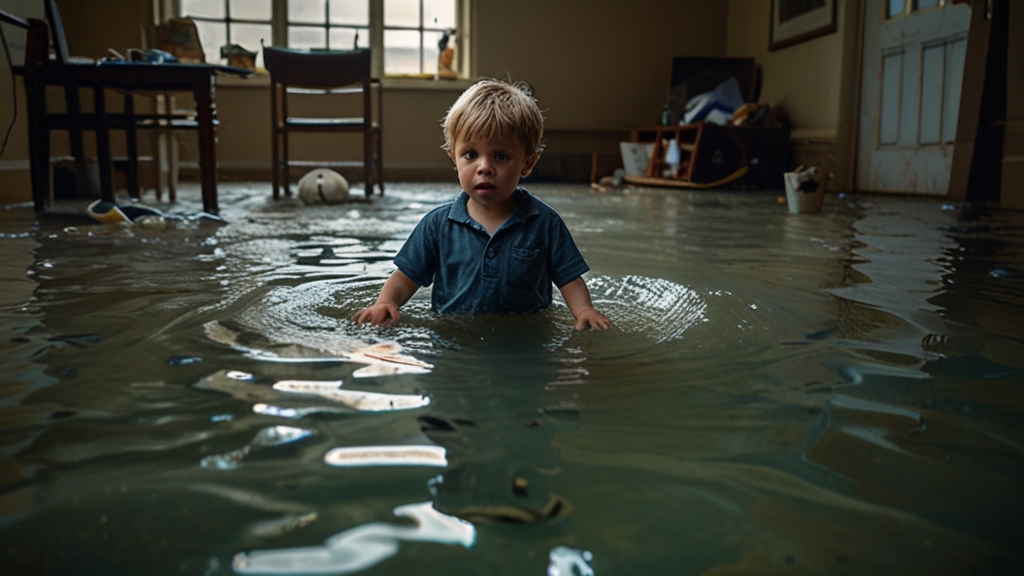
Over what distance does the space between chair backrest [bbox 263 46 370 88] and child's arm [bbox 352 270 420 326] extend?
4046mm

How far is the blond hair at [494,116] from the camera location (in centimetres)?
A: 145

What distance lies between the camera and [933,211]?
14.5 feet

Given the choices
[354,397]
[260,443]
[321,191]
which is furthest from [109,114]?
[260,443]

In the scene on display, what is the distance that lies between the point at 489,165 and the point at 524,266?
218 mm

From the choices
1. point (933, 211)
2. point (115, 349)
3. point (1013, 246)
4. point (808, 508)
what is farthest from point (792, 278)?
point (933, 211)

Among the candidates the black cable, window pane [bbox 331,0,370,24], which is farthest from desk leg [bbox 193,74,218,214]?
window pane [bbox 331,0,370,24]

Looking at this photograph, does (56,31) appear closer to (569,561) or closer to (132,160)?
(132,160)

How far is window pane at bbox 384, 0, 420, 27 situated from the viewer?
8586mm

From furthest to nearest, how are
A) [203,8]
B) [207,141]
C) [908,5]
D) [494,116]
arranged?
1. [203,8]
2. [908,5]
3. [207,141]
4. [494,116]

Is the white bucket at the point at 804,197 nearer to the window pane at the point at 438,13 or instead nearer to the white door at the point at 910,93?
the white door at the point at 910,93

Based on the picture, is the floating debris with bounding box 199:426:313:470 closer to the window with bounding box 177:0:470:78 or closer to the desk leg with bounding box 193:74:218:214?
the desk leg with bounding box 193:74:218:214

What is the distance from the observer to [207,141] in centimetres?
391

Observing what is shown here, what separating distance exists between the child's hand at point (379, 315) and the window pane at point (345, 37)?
763 cm

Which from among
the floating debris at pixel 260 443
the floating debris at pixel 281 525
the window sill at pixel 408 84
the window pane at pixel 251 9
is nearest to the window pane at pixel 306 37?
the window pane at pixel 251 9
